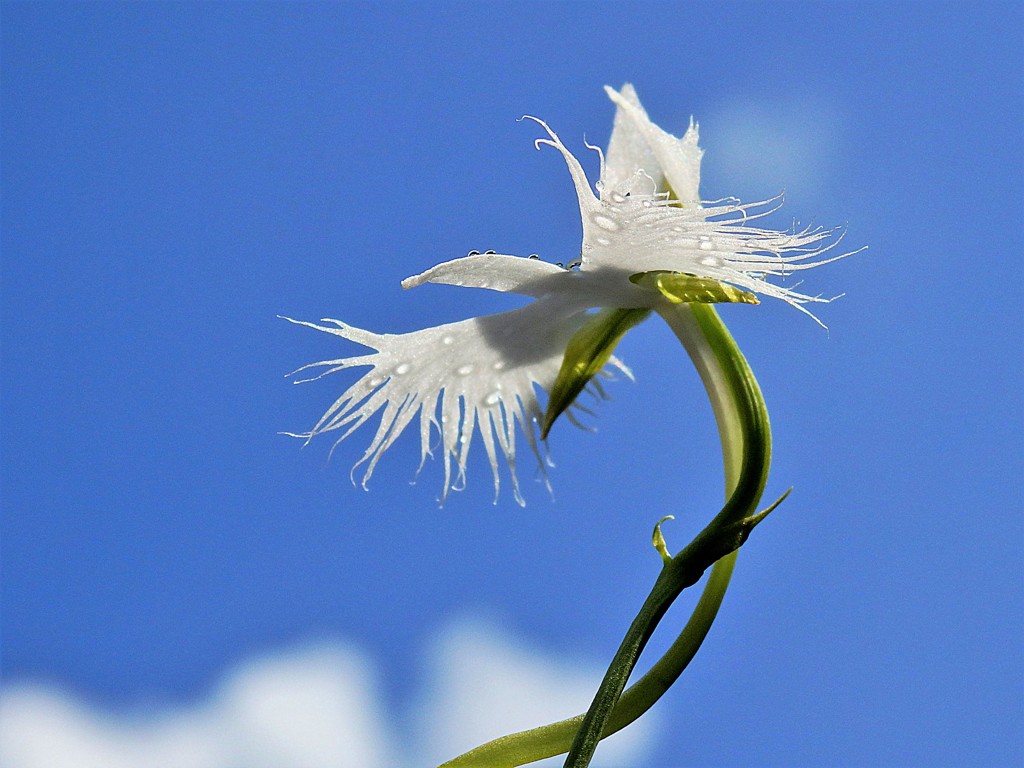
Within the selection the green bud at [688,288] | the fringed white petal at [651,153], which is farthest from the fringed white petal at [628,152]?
the green bud at [688,288]

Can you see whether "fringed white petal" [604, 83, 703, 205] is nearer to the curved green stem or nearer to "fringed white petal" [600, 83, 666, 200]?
"fringed white petal" [600, 83, 666, 200]

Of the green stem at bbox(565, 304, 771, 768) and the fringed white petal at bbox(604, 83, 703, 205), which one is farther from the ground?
the fringed white petal at bbox(604, 83, 703, 205)

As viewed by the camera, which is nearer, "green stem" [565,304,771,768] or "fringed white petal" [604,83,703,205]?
"green stem" [565,304,771,768]

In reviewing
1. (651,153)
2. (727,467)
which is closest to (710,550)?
(727,467)

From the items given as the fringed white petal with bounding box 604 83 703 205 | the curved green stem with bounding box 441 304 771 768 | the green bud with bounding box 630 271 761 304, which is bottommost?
the curved green stem with bounding box 441 304 771 768

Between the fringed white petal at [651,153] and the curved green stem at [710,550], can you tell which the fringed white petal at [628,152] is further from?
the curved green stem at [710,550]

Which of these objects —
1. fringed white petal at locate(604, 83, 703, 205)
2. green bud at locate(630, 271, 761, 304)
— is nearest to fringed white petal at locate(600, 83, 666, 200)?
fringed white petal at locate(604, 83, 703, 205)

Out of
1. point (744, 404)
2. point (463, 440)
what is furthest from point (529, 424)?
point (744, 404)
